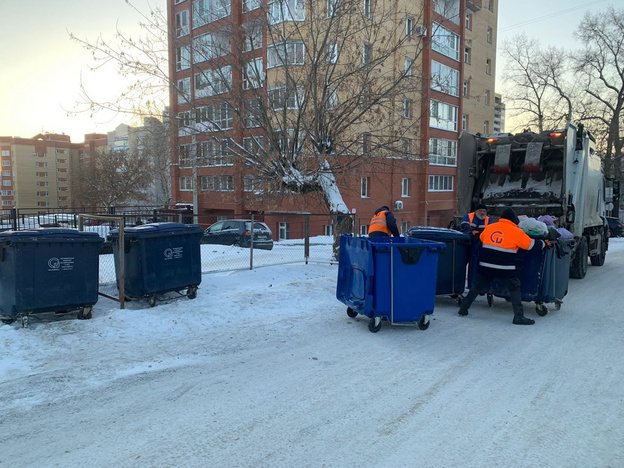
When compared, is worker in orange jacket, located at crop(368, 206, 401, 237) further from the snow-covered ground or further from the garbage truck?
the garbage truck

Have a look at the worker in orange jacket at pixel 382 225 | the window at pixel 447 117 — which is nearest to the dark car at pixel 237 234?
the worker in orange jacket at pixel 382 225

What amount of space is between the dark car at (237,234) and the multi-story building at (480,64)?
27.0 meters

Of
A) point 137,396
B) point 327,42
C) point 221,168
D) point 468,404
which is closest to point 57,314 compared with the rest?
point 137,396

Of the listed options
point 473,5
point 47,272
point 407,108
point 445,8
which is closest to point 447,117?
point 473,5

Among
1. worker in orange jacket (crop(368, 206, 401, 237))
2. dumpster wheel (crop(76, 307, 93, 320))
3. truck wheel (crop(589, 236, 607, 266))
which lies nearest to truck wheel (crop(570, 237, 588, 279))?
truck wheel (crop(589, 236, 607, 266))

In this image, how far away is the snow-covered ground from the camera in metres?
3.32

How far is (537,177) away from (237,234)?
8.97 metres

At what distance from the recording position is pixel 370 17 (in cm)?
1129

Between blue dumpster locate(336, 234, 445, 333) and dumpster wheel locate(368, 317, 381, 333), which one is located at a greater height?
blue dumpster locate(336, 234, 445, 333)

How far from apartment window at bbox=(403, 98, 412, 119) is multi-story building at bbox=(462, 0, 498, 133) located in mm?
26689

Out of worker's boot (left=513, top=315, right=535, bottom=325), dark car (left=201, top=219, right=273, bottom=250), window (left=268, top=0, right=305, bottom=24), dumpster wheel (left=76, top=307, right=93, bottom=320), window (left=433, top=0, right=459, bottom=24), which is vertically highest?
window (left=433, top=0, right=459, bottom=24)

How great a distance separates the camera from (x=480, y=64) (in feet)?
131

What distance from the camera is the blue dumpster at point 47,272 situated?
5.76 metres

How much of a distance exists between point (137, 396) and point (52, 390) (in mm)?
828
